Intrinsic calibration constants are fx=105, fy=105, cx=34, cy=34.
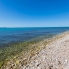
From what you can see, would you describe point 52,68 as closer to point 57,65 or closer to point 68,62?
point 57,65

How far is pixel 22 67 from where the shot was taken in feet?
31.1

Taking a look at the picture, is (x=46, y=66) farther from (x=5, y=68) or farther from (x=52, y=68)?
(x=5, y=68)

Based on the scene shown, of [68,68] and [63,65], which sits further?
[63,65]

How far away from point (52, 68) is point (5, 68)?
16.0ft

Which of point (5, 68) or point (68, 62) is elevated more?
point (68, 62)

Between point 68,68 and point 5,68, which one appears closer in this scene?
point 68,68

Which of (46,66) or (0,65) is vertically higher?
(46,66)

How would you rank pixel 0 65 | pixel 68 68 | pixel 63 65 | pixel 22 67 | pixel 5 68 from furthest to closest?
pixel 0 65
pixel 5 68
pixel 22 67
pixel 63 65
pixel 68 68

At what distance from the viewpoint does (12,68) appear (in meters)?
9.95

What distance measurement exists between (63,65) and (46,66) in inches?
54.0

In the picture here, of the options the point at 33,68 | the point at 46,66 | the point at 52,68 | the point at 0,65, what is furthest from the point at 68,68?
the point at 0,65

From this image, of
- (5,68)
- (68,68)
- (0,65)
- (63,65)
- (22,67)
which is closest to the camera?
(68,68)

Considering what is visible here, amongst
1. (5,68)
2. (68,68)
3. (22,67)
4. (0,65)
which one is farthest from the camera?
(0,65)

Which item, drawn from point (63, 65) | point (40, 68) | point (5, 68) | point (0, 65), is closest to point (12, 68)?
point (5, 68)
